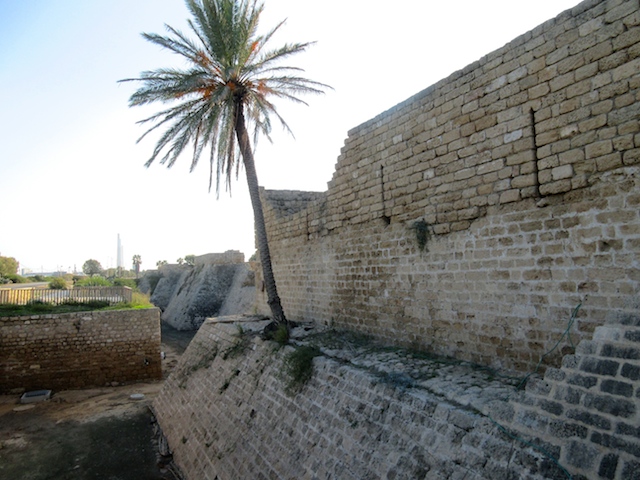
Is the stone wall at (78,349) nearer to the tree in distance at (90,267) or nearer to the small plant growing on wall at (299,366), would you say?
the small plant growing on wall at (299,366)

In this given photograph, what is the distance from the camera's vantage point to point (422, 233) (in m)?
6.59

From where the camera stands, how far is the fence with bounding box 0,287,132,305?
18.3m

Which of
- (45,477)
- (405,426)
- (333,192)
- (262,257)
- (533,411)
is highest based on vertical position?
(333,192)

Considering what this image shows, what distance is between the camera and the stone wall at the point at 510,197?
13.8ft

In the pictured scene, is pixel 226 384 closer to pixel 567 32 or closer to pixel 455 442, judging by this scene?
pixel 455 442

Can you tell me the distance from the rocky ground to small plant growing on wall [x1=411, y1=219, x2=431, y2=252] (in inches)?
274

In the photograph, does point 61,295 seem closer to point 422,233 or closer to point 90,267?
point 422,233

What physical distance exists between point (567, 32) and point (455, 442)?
4.51 m

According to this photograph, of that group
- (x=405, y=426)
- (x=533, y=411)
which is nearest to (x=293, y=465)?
(x=405, y=426)

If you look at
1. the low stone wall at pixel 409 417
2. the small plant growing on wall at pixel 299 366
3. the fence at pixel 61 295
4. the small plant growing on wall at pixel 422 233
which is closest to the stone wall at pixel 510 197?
the small plant growing on wall at pixel 422 233

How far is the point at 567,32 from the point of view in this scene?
4.62 meters

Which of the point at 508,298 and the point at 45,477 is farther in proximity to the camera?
the point at 45,477

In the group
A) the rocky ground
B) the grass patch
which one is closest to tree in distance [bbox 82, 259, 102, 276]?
the grass patch

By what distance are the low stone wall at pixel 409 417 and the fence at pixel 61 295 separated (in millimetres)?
12057
